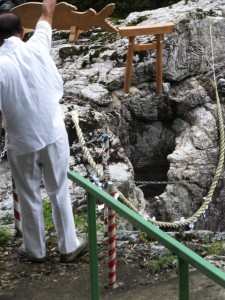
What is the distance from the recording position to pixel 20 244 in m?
4.85

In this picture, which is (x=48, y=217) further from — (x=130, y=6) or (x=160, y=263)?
(x=130, y=6)

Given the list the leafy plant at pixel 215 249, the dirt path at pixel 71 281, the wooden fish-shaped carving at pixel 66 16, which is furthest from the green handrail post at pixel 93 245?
the wooden fish-shaped carving at pixel 66 16

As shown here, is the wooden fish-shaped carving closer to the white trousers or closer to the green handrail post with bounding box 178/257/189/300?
the white trousers

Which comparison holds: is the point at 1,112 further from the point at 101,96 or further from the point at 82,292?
the point at 101,96

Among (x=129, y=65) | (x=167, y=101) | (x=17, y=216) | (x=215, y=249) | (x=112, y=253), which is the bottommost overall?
(x=167, y=101)

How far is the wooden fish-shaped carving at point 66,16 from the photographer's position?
22.2 ft

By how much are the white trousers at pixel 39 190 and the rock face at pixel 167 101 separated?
3.15 metres

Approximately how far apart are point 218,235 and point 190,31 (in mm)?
4489

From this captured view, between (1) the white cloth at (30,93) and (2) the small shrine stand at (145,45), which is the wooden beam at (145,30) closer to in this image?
(2) the small shrine stand at (145,45)

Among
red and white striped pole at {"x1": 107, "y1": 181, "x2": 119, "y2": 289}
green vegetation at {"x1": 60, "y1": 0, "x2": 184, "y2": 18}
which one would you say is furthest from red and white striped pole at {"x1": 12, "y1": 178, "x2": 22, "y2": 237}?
green vegetation at {"x1": 60, "y1": 0, "x2": 184, "y2": 18}

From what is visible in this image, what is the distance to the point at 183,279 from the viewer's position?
2.39 m

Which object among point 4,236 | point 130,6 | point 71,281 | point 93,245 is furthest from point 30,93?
point 130,6

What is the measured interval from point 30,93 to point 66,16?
3.38 meters

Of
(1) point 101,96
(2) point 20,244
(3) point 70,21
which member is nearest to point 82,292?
(2) point 20,244
